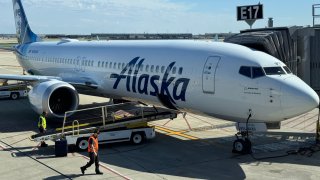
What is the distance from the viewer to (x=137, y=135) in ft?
54.1

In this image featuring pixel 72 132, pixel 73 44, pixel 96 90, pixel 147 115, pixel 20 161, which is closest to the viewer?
pixel 20 161

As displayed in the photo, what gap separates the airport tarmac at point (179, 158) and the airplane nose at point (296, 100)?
71.7 inches

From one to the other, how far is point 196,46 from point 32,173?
294 inches

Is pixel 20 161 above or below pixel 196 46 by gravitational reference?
below

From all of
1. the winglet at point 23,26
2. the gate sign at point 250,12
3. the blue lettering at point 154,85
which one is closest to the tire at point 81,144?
the blue lettering at point 154,85

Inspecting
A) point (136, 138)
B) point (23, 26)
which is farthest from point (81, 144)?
point (23, 26)

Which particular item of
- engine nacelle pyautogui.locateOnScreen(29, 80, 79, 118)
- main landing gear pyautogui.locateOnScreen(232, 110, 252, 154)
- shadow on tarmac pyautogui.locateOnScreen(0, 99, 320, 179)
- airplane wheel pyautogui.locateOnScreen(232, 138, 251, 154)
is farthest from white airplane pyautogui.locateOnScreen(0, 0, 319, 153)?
shadow on tarmac pyautogui.locateOnScreen(0, 99, 320, 179)

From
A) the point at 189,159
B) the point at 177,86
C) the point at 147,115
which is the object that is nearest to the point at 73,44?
the point at 147,115

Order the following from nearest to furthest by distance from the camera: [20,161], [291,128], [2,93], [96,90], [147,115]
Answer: [20,161] → [147,115] → [291,128] → [96,90] → [2,93]

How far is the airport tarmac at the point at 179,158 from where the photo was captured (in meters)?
12.4

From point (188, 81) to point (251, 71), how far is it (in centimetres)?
249

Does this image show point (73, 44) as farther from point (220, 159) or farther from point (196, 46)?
point (220, 159)

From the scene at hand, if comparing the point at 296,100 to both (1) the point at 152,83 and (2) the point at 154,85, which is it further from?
(1) the point at 152,83

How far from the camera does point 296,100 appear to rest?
41.4ft
